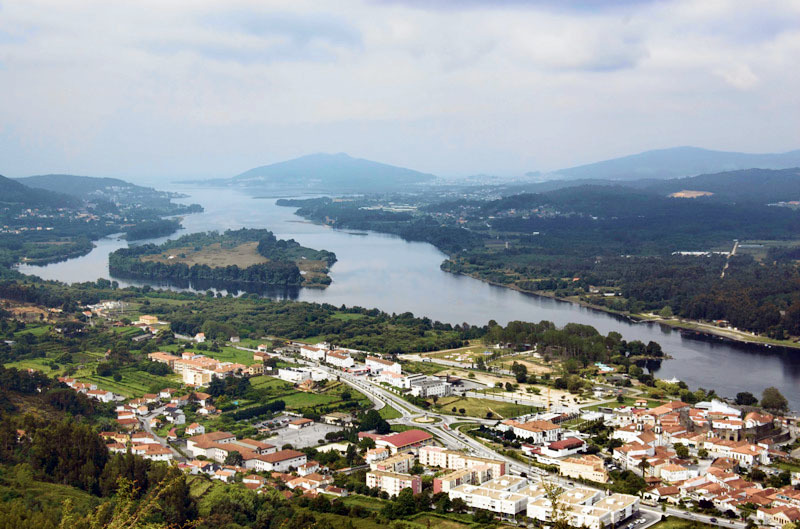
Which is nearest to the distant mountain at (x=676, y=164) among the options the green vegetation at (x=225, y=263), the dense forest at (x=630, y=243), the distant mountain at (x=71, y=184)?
the dense forest at (x=630, y=243)

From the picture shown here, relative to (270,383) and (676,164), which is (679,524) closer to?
(270,383)

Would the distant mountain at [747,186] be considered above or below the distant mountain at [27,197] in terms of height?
above

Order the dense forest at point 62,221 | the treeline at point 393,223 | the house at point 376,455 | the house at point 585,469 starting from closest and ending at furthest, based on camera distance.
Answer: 1. the house at point 585,469
2. the house at point 376,455
3. the dense forest at point 62,221
4. the treeline at point 393,223

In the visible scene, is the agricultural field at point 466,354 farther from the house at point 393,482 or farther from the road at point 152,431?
the house at point 393,482

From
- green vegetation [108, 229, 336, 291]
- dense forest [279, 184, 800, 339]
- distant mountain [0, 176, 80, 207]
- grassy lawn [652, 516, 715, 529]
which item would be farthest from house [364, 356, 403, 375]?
distant mountain [0, 176, 80, 207]

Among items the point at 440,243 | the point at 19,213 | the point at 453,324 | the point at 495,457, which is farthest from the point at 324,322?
the point at 19,213
